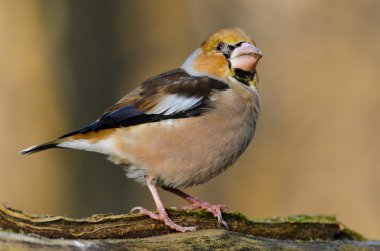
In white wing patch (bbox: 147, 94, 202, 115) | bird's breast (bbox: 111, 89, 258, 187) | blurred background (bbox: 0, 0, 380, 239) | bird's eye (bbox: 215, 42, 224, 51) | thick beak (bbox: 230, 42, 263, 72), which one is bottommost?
bird's breast (bbox: 111, 89, 258, 187)

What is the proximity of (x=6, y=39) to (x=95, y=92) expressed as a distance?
1.14 metres

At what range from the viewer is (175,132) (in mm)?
4652

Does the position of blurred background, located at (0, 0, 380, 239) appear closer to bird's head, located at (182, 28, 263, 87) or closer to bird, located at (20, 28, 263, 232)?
bird's head, located at (182, 28, 263, 87)

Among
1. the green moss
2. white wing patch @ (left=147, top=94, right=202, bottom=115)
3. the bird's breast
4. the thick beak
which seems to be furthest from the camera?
the thick beak

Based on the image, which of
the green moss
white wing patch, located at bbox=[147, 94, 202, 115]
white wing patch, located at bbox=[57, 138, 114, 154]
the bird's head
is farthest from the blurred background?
the green moss

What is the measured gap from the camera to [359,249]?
386 centimetres

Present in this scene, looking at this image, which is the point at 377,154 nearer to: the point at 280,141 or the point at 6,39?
the point at 280,141

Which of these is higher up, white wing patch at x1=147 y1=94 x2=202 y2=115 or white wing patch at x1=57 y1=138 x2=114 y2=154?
white wing patch at x1=147 y1=94 x2=202 y2=115

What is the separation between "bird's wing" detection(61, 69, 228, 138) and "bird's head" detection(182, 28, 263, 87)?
28 centimetres

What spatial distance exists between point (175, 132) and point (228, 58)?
0.84 meters

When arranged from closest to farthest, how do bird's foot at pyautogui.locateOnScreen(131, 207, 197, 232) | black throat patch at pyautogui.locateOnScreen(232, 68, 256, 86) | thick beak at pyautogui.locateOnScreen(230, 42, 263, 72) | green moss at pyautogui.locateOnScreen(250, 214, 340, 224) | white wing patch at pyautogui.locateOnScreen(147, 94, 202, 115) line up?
1. bird's foot at pyautogui.locateOnScreen(131, 207, 197, 232)
2. green moss at pyautogui.locateOnScreen(250, 214, 340, 224)
3. white wing patch at pyautogui.locateOnScreen(147, 94, 202, 115)
4. thick beak at pyautogui.locateOnScreen(230, 42, 263, 72)
5. black throat patch at pyautogui.locateOnScreen(232, 68, 256, 86)

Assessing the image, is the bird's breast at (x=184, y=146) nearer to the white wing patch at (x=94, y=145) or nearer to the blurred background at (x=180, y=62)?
the white wing patch at (x=94, y=145)

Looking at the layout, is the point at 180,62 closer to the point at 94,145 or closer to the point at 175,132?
the point at 94,145

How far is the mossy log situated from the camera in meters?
3.02
